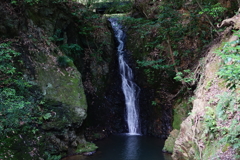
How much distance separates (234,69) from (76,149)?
255 inches

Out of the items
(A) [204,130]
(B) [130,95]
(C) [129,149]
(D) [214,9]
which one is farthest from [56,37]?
(A) [204,130]

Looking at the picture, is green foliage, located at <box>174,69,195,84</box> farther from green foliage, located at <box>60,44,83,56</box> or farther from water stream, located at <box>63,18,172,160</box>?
green foliage, located at <box>60,44,83,56</box>

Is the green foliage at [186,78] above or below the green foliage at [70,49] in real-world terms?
below

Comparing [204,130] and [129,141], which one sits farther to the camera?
[129,141]

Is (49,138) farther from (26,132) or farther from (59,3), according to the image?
(59,3)

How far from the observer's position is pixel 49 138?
22.3ft

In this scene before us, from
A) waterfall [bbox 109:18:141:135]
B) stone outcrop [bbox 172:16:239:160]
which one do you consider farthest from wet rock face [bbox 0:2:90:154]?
waterfall [bbox 109:18:141:135]

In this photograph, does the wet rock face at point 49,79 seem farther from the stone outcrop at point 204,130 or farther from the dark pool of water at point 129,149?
the stone outcrop at point 204,130

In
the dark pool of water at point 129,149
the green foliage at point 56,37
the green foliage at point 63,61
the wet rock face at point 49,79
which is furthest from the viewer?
the green foliage at point 56,37

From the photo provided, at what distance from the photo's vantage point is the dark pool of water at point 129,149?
288 inches

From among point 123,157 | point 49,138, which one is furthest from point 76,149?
point 123,157

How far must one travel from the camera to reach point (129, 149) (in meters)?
8.24

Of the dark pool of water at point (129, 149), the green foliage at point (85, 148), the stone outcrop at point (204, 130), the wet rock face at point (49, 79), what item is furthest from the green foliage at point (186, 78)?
the green foliage at point (85, 148)

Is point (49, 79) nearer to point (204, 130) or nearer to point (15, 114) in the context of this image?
point (15, 114)
